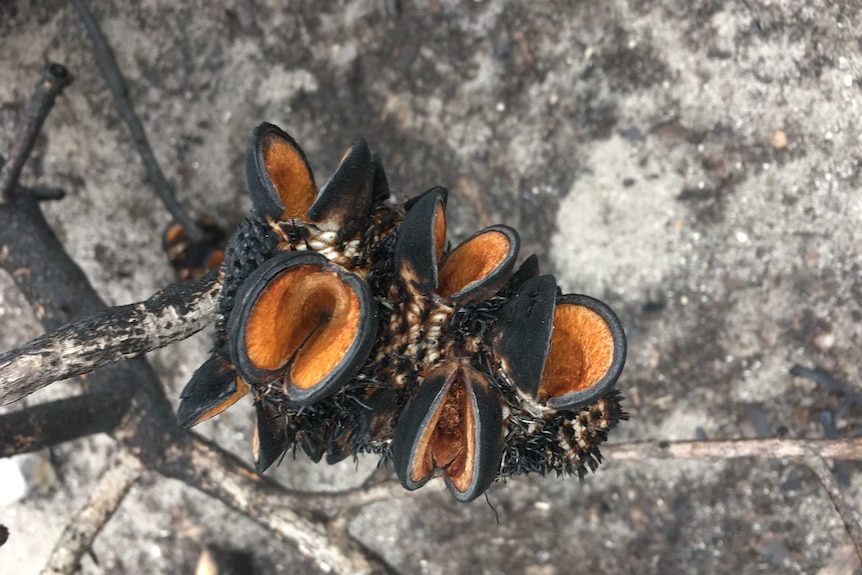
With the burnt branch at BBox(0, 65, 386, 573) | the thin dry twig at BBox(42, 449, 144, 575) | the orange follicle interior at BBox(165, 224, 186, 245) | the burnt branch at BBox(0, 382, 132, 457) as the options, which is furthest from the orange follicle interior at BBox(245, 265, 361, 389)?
the orange follicle interior at BBox(165, 224, 186, 245)

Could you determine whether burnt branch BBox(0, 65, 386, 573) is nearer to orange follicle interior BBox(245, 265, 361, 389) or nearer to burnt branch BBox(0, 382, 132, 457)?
burnt branch BBox(0, 382, 132, 457)

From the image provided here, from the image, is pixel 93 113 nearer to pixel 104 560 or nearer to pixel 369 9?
pixel 369 9

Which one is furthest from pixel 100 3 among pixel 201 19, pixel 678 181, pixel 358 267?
pixel 678 181

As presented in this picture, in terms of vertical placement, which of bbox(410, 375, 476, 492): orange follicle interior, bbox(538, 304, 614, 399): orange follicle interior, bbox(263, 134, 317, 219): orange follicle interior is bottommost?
bbox(410, 375, 476, 492): orange follicle interior

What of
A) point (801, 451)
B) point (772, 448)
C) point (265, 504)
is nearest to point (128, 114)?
point (265, 504)

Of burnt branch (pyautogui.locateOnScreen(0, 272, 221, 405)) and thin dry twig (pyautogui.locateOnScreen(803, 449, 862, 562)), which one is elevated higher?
burnt branch (pyautogui.locateOnScreen(0, 272, 221, 405))

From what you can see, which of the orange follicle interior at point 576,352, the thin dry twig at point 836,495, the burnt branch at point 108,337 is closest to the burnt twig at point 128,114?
the burnt branch at point 108,337
